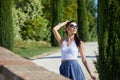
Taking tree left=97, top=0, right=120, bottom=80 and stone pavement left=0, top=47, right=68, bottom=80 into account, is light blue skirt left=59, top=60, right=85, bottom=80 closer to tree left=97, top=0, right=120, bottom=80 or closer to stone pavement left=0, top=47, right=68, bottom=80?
stone pavement left=0, top=47, right=68, bottom=80

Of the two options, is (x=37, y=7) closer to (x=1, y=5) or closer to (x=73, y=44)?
(x=1, y=5)

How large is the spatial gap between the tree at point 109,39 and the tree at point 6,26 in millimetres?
12698

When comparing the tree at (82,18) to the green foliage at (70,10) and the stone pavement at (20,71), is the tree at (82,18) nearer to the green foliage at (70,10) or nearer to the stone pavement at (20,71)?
the green foliage at (70,10)

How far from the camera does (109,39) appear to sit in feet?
20.6

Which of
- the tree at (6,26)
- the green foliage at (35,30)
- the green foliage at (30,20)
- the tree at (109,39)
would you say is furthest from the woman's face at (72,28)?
the green foliage at (35,30)

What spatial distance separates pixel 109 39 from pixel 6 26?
1310 cm

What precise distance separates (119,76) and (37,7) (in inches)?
968

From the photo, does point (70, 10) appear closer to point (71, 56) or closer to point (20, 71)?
point (71, 56)

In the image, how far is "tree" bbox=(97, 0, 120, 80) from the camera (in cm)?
618

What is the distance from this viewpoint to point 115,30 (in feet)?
20.3

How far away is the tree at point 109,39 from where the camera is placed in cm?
618

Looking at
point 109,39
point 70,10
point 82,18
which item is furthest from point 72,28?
point 70,10

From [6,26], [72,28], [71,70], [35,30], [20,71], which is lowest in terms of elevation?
[35,30]

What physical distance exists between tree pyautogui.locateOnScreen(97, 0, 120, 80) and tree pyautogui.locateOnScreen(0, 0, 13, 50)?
41.7 feet
